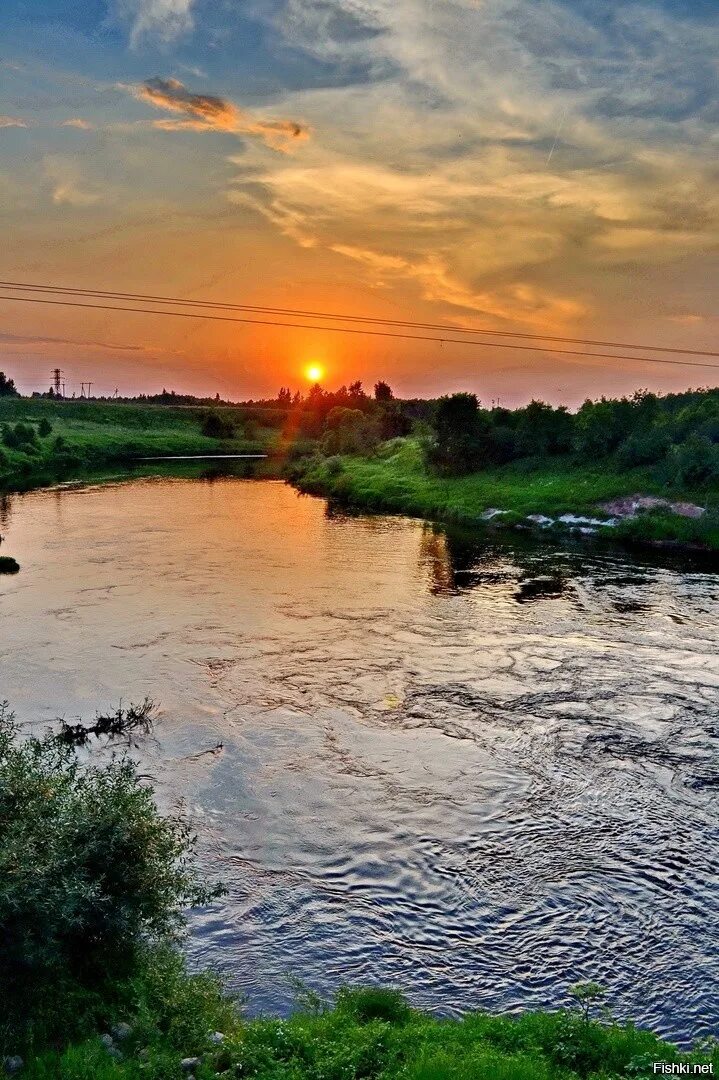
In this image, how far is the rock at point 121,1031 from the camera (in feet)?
30.5

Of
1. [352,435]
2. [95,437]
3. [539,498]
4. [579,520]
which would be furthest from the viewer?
[95,437]

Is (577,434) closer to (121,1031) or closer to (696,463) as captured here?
(696,463)

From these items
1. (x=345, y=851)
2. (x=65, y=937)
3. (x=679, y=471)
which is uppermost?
(x=679, y=471)

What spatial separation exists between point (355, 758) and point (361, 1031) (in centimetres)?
971

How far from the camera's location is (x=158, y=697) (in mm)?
23125

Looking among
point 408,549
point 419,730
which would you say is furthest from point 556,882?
point 408,549

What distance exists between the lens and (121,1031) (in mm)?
Result: 9328

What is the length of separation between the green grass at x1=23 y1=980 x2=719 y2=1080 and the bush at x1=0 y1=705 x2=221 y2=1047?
536 mm

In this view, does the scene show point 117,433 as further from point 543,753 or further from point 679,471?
point 543,753

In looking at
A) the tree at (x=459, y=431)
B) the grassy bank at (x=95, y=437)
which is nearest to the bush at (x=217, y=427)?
the grassy bank at (x=95, y=437)

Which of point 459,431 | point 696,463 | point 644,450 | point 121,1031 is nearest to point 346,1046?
point 121,1031

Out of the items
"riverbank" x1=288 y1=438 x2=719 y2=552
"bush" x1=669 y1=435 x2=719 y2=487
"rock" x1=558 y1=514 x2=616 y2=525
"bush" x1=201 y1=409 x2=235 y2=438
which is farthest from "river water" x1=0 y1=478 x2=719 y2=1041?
"bush" x1=201 y1=409 x2=235 y2=438

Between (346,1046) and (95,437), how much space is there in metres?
126

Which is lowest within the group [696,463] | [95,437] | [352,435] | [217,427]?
[696,463]
